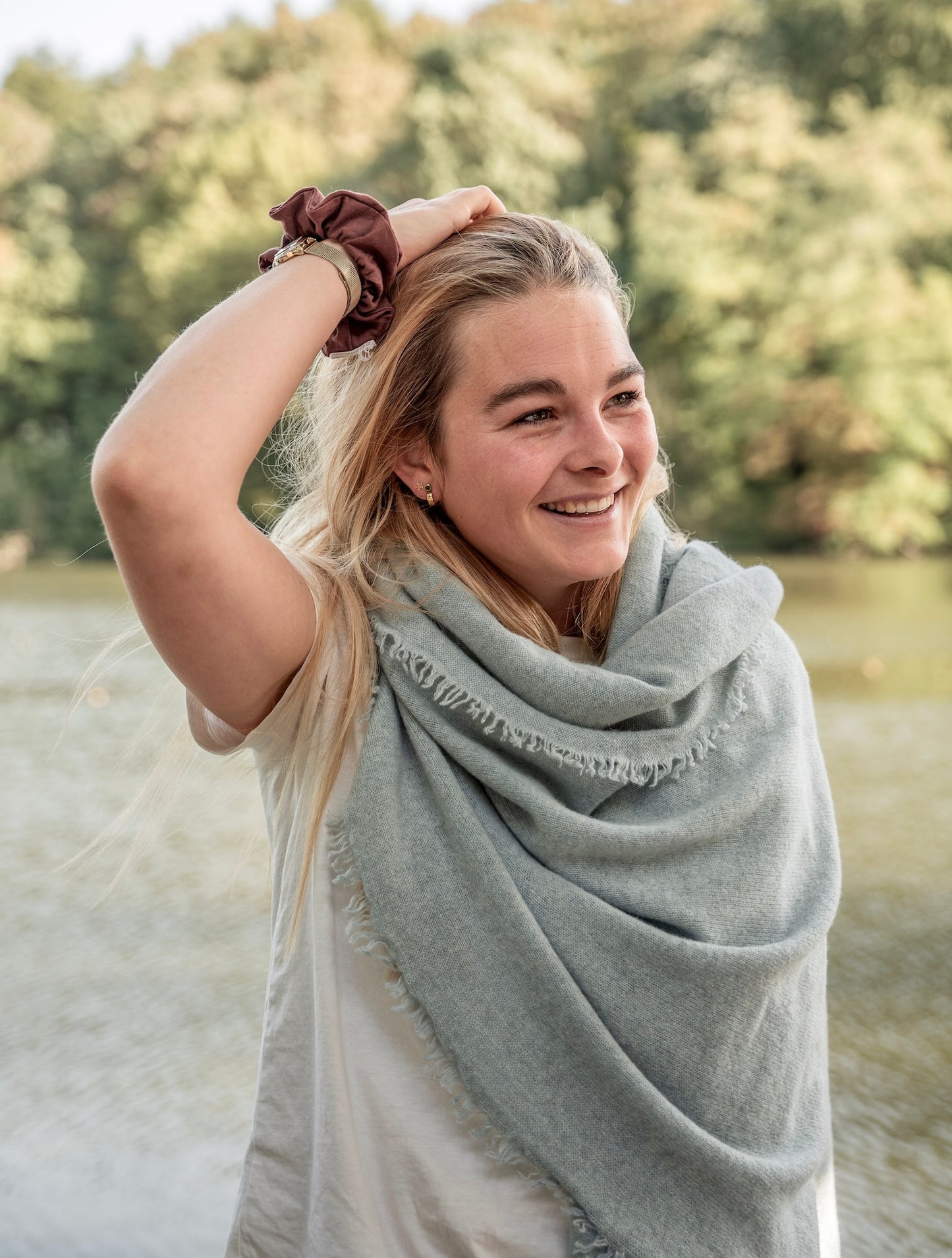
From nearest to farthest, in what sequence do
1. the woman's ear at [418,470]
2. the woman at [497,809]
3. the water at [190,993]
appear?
the woman at [497,809], the woman's ear at [418,470], the water at [190,993]

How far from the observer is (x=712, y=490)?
61.2ft

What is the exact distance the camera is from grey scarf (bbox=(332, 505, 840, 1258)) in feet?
3.88

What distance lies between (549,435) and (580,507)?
8 cm

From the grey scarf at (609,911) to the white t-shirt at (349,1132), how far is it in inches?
1.4

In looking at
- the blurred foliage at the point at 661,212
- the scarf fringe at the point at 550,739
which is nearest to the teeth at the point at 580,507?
the scarf fringe at the point at 550,739

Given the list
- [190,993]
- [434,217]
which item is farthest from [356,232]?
[190,993]

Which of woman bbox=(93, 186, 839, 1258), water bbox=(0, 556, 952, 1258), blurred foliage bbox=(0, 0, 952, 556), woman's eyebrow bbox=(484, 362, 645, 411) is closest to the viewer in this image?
woman bbox=(93, 186, 839, 1258)

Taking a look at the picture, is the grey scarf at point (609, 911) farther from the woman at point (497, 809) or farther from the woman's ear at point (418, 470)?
the woman's ear at point (418, 470)

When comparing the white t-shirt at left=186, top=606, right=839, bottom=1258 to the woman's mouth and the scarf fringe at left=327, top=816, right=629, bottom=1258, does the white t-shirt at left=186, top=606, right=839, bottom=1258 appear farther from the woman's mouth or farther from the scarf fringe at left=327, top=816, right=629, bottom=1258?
the woman's mouth

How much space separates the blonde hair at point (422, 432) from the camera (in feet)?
4.40

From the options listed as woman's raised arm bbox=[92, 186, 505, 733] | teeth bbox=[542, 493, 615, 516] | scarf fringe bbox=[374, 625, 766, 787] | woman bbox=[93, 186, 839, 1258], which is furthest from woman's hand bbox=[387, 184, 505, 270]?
scarf fringe bbox=[374, 625, 766, 787]

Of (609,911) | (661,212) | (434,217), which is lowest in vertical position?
(661,212)

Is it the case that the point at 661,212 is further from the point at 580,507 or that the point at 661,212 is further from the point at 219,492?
the point at 219,492

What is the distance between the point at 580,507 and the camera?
130 cm
